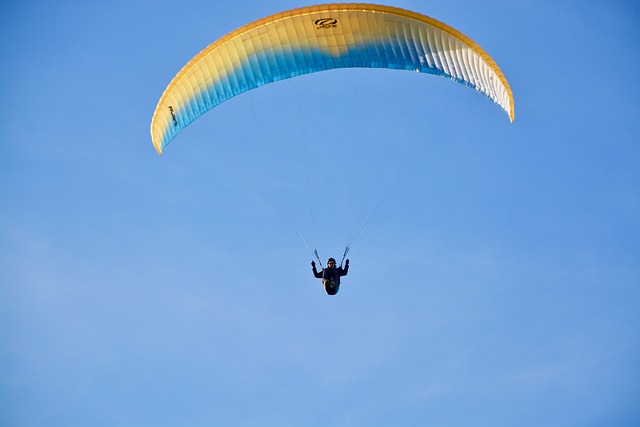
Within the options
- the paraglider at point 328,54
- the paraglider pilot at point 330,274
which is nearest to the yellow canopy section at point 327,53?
the paraglider at point 328,54

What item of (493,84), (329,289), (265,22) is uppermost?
(265,22)

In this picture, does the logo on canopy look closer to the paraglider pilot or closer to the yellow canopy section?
the yellow canopy section

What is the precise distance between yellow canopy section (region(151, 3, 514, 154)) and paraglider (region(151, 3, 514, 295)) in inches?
0.9

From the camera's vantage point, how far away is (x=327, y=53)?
26.0 metres

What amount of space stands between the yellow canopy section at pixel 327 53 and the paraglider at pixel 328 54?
0.02 meters

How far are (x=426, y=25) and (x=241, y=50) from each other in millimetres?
4701

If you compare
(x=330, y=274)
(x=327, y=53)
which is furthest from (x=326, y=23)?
(x=330, y=274)

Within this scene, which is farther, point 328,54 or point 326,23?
point 328,54

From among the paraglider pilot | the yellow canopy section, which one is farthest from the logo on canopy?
the paraglider pilot

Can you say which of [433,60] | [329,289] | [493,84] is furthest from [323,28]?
[329,289]

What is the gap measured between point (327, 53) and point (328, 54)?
0.12ft

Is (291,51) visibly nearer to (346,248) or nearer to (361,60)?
(361,60)

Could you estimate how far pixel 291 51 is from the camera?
26.0 meters

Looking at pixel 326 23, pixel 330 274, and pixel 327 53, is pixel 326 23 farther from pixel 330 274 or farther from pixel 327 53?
pixel 330 274
